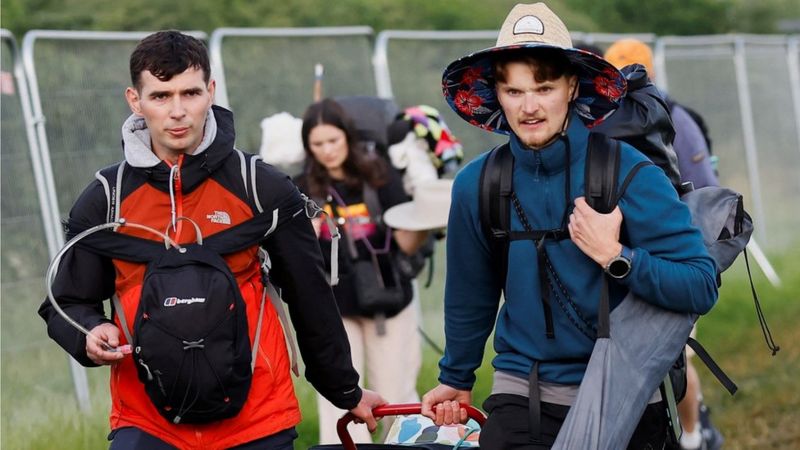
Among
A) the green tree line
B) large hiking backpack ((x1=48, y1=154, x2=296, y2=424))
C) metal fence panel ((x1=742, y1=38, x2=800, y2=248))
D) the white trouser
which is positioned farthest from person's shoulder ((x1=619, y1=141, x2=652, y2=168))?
metal fence panel ((x1=742, y1=38, x2=800, y2=248))

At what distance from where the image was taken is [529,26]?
467cm

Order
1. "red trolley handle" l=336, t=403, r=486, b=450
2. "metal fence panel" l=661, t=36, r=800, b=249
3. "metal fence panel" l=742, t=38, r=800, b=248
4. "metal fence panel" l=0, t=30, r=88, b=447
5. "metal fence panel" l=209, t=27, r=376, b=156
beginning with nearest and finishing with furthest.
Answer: "red trolley handle" l=336, t=403, r=486, b=450
"metal fence panel" l=0, t=30, r=88, b=447
"metal fence panel" l=209, t=27, r=376, b=156
"metal fence panel" l=661, t=36, r=800, b=249
"metal fence panel" l=742, t=38, r=800, b=248

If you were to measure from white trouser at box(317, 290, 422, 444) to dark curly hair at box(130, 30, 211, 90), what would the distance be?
3546 mm

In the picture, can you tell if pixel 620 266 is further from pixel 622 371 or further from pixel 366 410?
pixel 366 410

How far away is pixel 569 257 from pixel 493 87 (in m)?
0.71

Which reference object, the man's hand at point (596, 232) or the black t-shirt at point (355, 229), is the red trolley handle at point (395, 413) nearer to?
the man's hand at point (596, 232)

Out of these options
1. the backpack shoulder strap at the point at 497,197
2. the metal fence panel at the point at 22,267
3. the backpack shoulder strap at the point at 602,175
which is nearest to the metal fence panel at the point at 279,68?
the metal fence panel at the point at 22,267

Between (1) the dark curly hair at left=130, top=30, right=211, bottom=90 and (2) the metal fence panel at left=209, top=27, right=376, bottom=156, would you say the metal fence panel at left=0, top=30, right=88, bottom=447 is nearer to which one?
(2) the metal fence panel at left=209, top=27, right=376, bottom=156

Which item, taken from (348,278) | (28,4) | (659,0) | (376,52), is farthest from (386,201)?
(659,0)

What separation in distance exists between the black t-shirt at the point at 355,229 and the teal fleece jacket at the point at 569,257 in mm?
3197

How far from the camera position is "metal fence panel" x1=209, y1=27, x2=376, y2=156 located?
9703 mm

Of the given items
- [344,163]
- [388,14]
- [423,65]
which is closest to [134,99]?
[344,163]

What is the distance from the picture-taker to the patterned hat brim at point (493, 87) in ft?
15.2

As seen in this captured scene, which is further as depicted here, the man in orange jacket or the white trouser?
the white trouser
